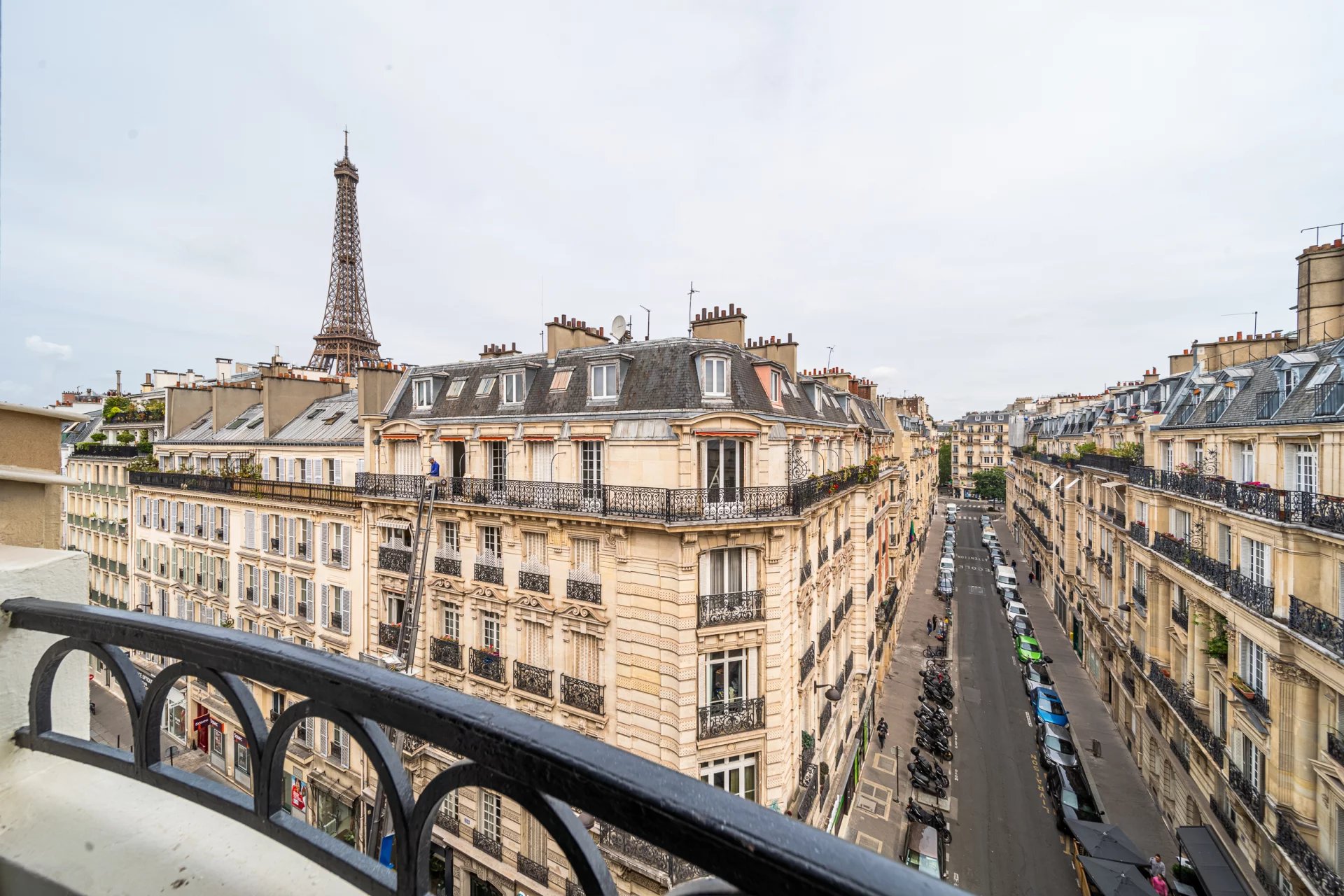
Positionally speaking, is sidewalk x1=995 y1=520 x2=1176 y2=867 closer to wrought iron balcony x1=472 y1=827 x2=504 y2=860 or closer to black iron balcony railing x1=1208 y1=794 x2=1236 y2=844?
black iron balcony railing x1=1208 y1=794 x2=1236 y2=844

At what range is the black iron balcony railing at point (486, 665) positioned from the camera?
61.7 ft

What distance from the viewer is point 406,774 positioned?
1624 millimetres

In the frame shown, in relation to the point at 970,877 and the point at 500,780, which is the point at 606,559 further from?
the point at 970,877

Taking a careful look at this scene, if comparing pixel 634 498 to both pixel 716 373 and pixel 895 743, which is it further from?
pixel 895 743

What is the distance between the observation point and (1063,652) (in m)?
42.8

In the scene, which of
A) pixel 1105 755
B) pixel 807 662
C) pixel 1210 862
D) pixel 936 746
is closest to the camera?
pixel 1210 862

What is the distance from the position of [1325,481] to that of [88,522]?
59403 millimetres

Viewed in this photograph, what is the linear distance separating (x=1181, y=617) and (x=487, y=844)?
27981 mm

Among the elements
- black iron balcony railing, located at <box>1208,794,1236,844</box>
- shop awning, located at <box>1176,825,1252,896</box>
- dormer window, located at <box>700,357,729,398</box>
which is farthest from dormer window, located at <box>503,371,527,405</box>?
black iron balcony railing, located at <box>1208,794,1236,844</box>

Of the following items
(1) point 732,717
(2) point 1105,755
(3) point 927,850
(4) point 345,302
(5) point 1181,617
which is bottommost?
(2) point 1105,755

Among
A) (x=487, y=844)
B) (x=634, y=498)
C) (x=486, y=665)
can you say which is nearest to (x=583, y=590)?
(x=634, y=498)

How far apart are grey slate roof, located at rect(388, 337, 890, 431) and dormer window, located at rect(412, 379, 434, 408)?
205 millimetres

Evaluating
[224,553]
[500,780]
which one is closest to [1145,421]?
[500,780]

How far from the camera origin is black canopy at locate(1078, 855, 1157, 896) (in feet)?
56.3
